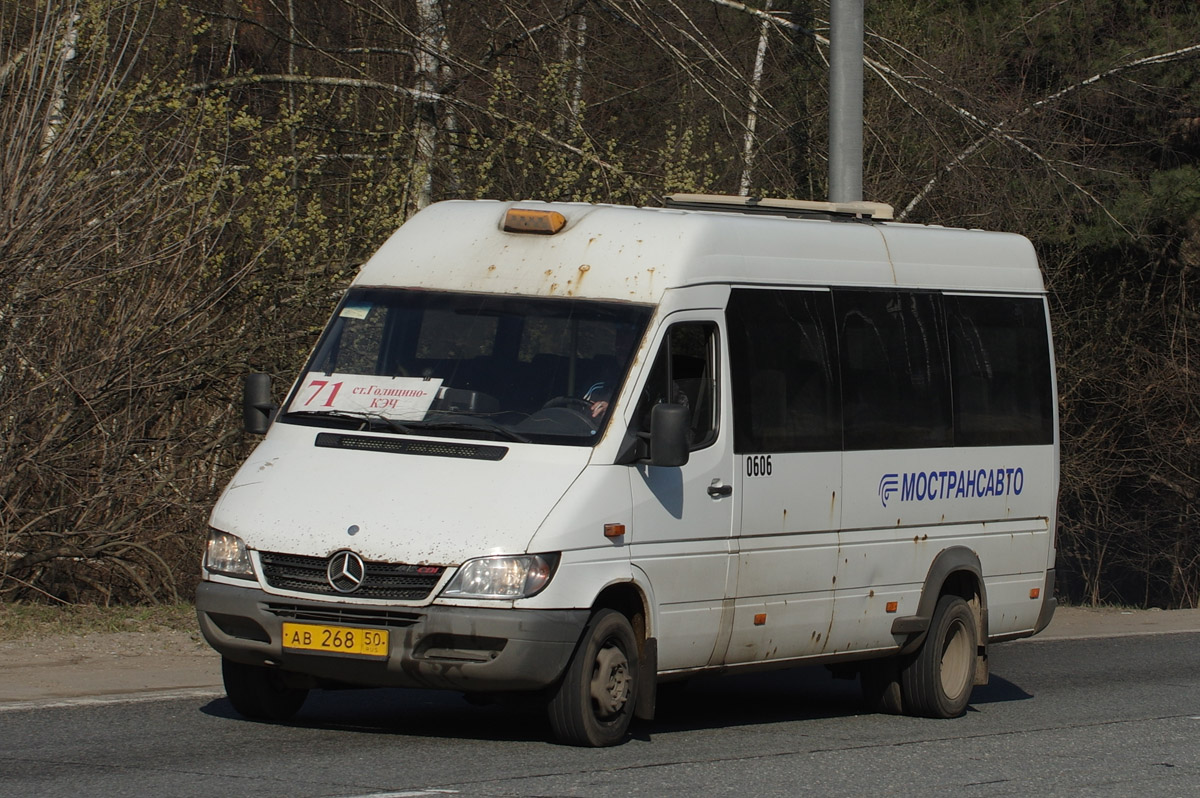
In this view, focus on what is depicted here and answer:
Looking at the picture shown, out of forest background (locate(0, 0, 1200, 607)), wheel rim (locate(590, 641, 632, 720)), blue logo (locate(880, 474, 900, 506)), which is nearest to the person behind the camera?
wheel rim (locate(590, 641, 632, 720))

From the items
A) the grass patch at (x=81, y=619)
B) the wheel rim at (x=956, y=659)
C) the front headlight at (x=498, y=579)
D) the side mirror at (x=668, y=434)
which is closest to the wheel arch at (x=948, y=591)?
the wheel rim at (x=956, y=659)

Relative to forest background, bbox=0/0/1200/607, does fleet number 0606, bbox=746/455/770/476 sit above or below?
below

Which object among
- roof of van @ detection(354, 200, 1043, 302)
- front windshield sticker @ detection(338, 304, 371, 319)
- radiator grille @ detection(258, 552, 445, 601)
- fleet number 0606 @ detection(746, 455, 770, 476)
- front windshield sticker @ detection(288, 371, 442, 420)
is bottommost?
radiator grille @ detection(258, 552, 445, 601)

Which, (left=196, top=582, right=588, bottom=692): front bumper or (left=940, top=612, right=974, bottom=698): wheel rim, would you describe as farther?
(left=940, top=612, right=974, bottom=698): wheel rim

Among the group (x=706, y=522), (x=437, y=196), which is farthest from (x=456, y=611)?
(x=437, y=196)

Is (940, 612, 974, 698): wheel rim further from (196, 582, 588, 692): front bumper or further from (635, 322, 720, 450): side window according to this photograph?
(196, 582, 588, 692): front bumper

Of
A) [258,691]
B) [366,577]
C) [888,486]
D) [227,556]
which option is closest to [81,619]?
[258,691]

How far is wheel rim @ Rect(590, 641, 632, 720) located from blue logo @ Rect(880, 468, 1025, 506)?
2.33 m

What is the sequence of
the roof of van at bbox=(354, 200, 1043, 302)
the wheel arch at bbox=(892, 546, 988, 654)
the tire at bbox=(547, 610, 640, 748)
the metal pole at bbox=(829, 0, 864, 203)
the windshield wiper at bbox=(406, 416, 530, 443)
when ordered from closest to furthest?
the tire at bbox=(547, 610, 640, 748)
the windshield wiper at bbox=(406, 416, 530, 443)
the roof of van at bbox=(354, 200, 1043, 302)
the wheel arch at bbox=(892, 546, 988, 654)
the metal pole at bbox=(829, 0, 864, 203)

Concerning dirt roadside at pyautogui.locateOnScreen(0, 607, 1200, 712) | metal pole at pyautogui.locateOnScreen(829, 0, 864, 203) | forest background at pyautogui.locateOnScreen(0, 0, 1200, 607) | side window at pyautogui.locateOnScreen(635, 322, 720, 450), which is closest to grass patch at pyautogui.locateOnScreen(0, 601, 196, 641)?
dirt roadside at pyautogui.locateOnScreen(0, 607, 1200, 712)

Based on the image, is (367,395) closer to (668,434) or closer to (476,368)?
(476,368)

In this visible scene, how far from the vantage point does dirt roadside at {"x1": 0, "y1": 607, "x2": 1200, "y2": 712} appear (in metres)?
9.86

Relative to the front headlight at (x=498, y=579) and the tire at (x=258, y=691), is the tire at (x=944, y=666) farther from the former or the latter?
the tire at (x=258, y=691)

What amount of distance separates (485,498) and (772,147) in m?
11.0
